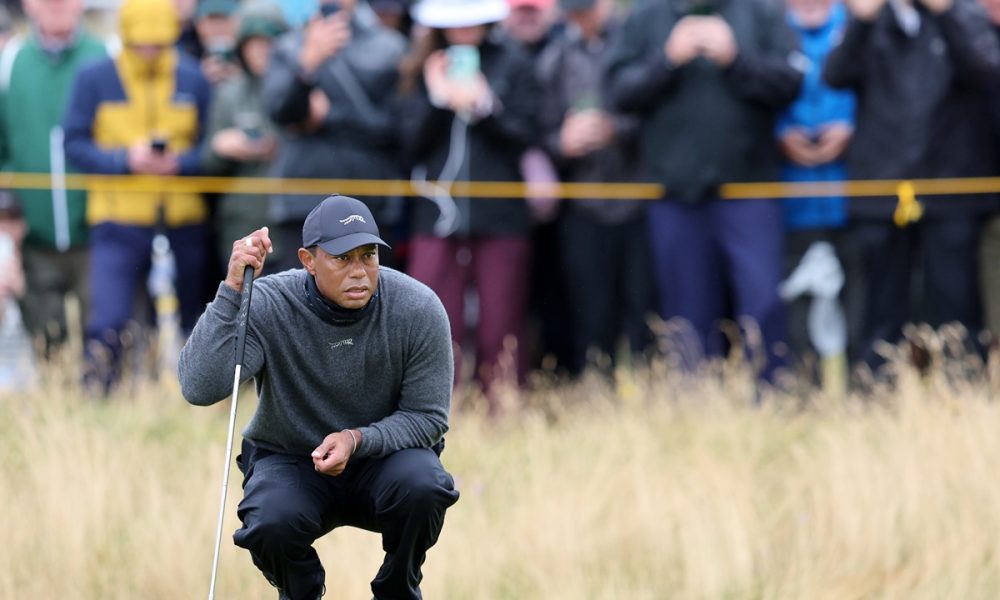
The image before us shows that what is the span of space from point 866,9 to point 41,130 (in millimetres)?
5073

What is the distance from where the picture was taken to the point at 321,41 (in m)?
10.5

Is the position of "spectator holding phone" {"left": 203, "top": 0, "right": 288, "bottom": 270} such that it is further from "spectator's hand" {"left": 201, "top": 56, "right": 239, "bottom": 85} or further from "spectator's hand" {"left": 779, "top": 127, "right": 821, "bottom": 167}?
"spectator's hand" {"left": 779, "top": 127, "right": 821, "bottom": 167}

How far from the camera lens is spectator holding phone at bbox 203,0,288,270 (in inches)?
436

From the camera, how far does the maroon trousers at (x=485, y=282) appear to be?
34.8 feet

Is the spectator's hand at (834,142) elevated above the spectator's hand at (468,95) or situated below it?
below

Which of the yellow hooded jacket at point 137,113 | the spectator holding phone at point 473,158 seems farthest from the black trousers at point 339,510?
the yellow hooded jacket at point 137,113

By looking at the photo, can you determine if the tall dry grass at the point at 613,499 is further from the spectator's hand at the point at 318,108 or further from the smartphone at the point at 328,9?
the smartphone at the point at 328,9

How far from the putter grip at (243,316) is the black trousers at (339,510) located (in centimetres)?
54

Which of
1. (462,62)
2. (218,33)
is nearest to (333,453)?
(462,62)

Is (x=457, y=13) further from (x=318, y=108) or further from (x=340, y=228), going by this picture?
(x=340, y=228)

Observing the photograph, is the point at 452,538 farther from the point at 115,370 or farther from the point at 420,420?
the point at 115,370

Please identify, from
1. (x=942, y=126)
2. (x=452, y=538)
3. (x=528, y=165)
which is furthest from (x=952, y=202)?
(x=452, y=538)

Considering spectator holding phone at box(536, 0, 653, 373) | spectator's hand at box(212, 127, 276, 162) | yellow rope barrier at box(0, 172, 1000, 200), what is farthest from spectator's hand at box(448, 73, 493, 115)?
spectator's hand at box(212, 127, 276, 162)

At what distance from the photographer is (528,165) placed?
1093cm
